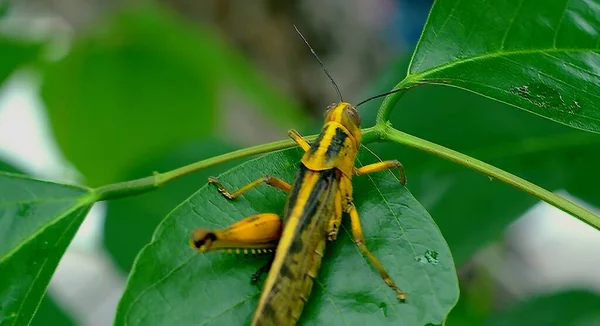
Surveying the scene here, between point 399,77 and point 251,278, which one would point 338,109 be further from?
point 251,278

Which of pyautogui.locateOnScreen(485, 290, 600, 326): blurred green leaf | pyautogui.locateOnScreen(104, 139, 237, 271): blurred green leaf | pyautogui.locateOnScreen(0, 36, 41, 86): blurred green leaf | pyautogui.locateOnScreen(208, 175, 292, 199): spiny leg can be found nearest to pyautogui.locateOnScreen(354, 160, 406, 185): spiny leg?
pyautogui.locateOnScreen(208, 175, 292, 199): spiny leg

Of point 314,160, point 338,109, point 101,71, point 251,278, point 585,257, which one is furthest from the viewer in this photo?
point 585,257

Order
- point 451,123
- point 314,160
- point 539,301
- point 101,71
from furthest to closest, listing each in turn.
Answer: point 101,71 → point 539,301 → point 451,123 → point 314,160

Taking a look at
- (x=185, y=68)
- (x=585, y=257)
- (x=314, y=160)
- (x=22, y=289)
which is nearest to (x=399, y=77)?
(x=314, y=160)

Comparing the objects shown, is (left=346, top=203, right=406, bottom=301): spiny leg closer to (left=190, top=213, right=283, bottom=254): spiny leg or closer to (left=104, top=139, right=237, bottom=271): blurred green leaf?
(left=190, top=213, right=283, bottom=254): spiny leg

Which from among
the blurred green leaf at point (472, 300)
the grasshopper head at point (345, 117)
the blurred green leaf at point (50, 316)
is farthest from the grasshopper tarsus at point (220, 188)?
the blurred green leaf at point (472, 300)

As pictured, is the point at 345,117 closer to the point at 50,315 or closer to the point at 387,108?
the point at 387,108

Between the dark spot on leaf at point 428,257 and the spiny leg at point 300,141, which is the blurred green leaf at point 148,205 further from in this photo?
the dark spot on leaf at point 428,257
